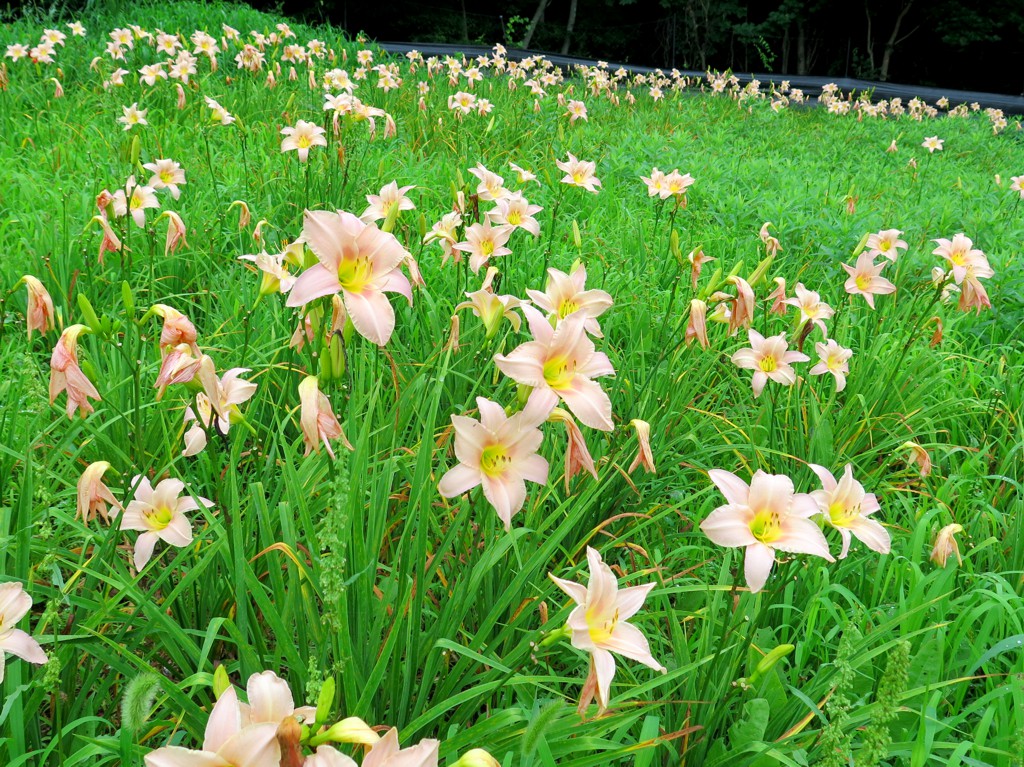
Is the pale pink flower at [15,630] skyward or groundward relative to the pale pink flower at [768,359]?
groundward

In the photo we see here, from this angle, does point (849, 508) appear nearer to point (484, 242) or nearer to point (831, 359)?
point (831, 359)

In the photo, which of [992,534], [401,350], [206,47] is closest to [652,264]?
[401,350]

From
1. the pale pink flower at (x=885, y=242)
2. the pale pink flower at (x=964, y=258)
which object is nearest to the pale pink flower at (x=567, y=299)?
the pale pink flower at (x=964, y=258)

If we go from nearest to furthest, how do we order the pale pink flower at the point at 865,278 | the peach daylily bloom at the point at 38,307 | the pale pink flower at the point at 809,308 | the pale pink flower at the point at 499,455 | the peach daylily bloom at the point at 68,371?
the pale pink flower at the point at 499,455 → the peach daylily bloom at the point at 68,371 → the peach daylily bloom at the point at 38,307 → the pale pink flower at the point at 809,308 → the pale pink flower at the point at 865,278

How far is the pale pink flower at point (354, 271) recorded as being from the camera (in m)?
1.09

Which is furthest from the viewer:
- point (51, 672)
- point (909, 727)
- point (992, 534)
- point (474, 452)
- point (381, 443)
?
point (992, 534)

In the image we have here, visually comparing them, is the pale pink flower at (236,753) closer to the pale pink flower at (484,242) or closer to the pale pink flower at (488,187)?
the pale pink flower at (484,242)

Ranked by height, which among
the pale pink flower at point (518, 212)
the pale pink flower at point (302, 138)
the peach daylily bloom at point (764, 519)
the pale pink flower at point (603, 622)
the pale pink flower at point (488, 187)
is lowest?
the pale pink flower at point (603, 622)

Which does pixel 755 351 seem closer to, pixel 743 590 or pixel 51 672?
pixel 743 590

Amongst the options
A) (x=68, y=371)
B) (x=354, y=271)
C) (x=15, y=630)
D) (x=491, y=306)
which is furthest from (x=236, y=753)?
(x=491, y=306)

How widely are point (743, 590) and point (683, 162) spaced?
444cm

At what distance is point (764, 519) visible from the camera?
1193mm

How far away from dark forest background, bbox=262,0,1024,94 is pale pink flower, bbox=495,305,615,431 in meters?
24.5

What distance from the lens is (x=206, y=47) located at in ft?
16.5
